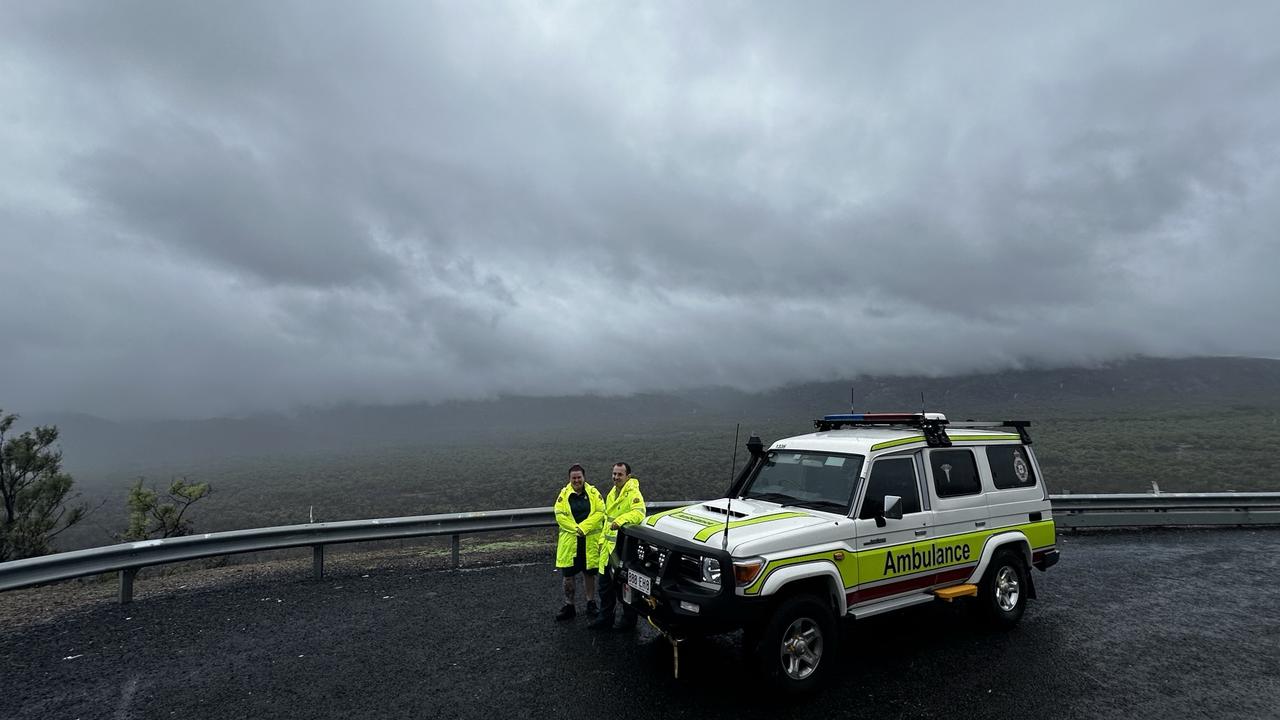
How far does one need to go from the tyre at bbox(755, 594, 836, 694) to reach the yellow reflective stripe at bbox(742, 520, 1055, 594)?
34 cm

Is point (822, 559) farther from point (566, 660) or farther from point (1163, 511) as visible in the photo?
point (1163, 511)

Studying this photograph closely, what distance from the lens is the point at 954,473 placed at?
659 cm

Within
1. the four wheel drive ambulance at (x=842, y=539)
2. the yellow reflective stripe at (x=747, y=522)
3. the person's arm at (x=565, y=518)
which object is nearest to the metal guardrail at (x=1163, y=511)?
→ the four wheel drive ambulance at (x=842, y=539)

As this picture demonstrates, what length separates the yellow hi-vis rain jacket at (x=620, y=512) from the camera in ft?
21.8

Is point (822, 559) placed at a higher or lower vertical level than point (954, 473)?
lower

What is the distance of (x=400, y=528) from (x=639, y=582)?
539 cm

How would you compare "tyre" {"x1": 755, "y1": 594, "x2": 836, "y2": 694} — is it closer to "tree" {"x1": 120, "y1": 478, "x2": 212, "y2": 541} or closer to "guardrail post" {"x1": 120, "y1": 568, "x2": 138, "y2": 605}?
"guardrail post" {"x1": 120, "y1": 568, "x2": 138, "y2": 605}

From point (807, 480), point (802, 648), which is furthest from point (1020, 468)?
point (802, 648)

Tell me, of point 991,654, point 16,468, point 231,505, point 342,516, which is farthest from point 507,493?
point 991,654

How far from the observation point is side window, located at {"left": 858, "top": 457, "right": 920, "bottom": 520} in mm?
5941

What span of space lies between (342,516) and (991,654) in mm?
28479

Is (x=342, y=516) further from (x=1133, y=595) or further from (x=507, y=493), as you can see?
(x=1133, y=595)

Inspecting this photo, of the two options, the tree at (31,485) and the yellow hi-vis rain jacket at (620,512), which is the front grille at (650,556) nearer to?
the yellow hi-vis rain jacket at (620,512)

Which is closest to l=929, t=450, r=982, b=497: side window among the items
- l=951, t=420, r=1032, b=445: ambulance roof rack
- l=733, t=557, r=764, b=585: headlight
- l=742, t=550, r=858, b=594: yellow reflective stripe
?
l=951, t=420, r=1032, b=445: ambulance roof rack
